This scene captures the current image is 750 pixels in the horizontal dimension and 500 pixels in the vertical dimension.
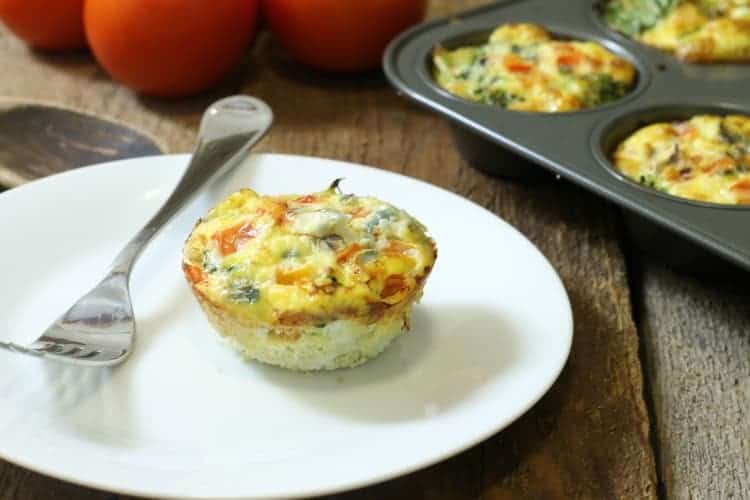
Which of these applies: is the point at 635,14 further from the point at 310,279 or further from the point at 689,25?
the point at 310,279

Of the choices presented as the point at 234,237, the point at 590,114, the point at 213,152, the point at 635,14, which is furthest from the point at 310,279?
the point at 635,14

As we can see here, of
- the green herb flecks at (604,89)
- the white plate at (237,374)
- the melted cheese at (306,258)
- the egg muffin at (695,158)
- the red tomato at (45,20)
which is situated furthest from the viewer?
the red tomato at (45,20)

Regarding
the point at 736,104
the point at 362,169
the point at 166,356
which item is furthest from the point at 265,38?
the point at 166,356

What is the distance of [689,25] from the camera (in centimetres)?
204

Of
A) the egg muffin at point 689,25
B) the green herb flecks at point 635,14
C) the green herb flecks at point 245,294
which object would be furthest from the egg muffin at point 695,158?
the green herb flecks at point 245,294

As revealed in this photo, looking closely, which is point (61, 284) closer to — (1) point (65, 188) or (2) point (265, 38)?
(1) point (65, 188)

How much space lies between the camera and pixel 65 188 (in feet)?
5.05

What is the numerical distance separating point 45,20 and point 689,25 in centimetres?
142

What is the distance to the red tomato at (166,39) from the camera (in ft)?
6.57

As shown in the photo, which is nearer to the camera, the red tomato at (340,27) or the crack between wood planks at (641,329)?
the crack between wood planks at (641,329)

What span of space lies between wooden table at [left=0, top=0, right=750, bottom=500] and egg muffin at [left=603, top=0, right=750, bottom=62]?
446 millimetres

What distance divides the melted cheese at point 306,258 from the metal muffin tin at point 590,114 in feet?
1.29

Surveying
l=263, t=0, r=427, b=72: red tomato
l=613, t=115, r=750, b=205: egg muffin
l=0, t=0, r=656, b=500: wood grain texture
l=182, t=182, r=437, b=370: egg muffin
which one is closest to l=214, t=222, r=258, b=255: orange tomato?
l=182, t=182, r=437, b=370: egg muffin

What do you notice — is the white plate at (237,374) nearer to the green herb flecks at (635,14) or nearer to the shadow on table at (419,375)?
the shadow on table at (419,375)
